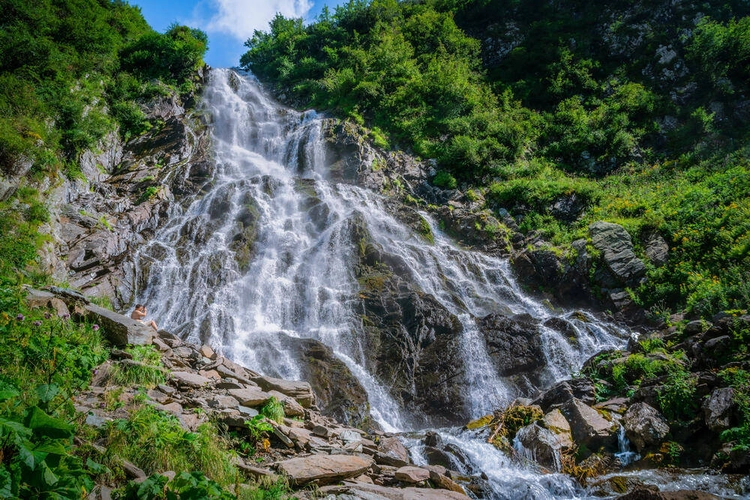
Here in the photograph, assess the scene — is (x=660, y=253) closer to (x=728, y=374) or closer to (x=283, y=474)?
(x=728, y=374)

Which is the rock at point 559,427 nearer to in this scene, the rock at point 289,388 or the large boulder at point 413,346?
the large boulder at point 413,346

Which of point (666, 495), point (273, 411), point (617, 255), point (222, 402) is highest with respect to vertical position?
point (617, 255)

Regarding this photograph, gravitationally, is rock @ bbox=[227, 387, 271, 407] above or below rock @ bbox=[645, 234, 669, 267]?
below

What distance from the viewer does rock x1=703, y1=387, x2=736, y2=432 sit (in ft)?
22.9

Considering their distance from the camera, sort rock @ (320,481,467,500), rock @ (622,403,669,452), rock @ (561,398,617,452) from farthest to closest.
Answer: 1. rock @ (561,398,617,452)
2. rock @ (622,403,669,452)
3. rock @ (320,481,467,500)

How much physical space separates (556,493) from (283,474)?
15.9 feet

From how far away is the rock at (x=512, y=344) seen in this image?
1225cm

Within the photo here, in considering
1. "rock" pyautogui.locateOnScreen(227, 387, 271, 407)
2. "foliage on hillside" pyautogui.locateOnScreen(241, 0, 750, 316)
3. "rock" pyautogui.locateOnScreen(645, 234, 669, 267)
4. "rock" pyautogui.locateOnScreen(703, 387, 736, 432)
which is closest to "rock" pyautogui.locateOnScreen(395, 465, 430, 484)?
"rock" pyautogui.locateOnScreen(227, 387, 271, 407)

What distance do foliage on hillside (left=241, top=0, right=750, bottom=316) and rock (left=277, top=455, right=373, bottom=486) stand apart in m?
11.4

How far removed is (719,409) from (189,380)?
29.9 feet

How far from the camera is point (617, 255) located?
1589 centimetres

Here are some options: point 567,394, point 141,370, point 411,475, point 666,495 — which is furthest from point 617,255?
point 141,370

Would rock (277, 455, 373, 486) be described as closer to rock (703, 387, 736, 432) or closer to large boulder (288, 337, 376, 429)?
large boulder (288, 337, 376, 429)

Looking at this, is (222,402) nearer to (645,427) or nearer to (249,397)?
(249,397)
